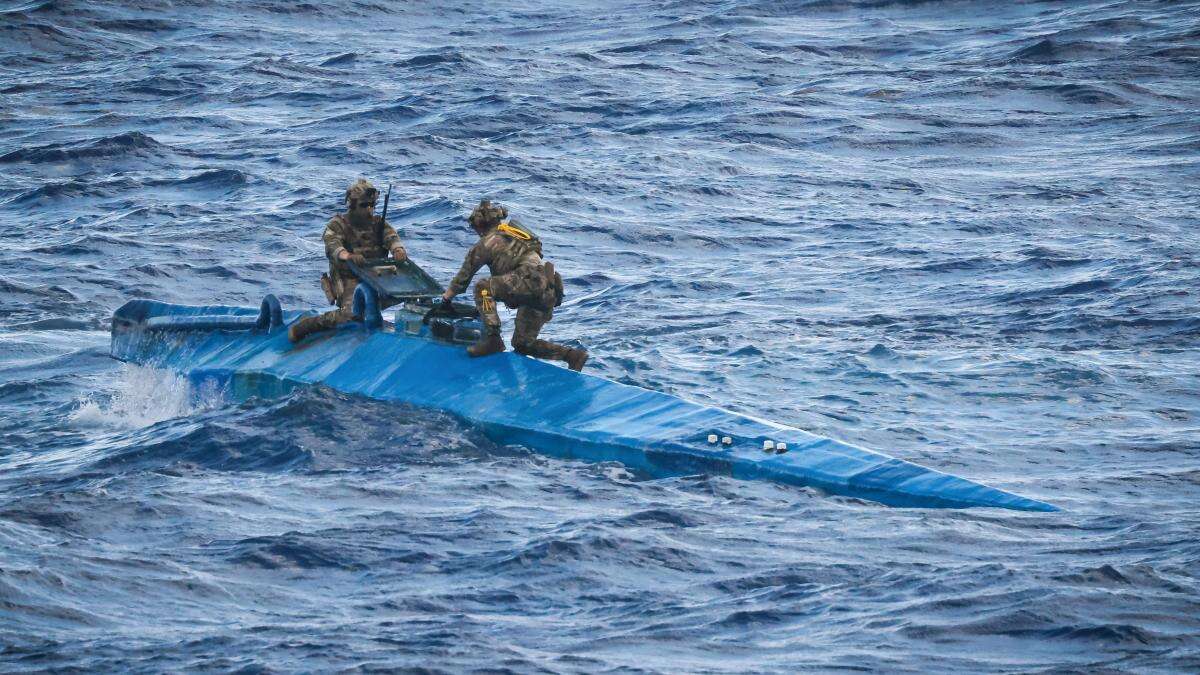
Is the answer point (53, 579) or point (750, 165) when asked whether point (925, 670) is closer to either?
point (53, 579)

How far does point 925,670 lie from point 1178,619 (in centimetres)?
177

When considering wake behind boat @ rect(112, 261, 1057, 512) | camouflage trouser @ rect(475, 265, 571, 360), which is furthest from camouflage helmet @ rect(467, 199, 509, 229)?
wake behind boat @ rect(112, 261, 1057, 512)

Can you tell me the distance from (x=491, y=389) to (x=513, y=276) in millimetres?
1179

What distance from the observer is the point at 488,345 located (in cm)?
1728

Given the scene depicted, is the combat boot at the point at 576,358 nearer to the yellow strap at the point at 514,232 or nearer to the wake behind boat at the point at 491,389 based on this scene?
the wake behind boat at the point at 491,389

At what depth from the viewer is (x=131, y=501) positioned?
14188mm

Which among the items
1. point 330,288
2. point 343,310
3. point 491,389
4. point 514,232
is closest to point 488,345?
point 491,389

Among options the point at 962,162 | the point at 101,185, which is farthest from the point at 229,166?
the point at 962,162

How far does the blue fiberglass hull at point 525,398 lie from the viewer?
46.6ft

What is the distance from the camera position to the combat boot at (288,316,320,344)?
19.1m

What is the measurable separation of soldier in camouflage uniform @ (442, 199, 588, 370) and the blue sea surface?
1.24m

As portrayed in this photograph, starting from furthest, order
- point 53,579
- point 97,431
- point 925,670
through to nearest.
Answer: point 97,431, point 53,579, point 925,670

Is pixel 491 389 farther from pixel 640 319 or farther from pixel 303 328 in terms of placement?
pixel 640 319

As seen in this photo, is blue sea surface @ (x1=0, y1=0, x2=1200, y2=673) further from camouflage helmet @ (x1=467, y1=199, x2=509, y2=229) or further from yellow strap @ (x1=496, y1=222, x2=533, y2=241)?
camouflage helmet @ (x1=467, y1=199, x2=509, y2=229)
